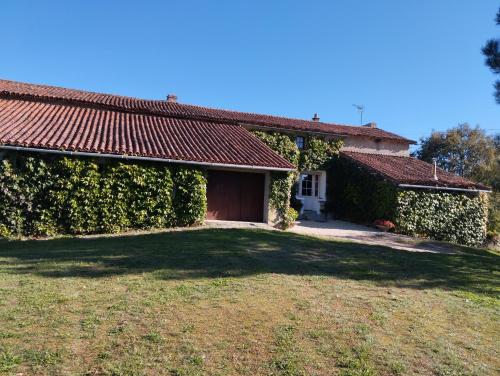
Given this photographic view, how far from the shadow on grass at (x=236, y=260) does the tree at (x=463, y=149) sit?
30.6m

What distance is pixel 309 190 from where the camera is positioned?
74.0 ft

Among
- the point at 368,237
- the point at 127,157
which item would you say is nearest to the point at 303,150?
the point at 368,237

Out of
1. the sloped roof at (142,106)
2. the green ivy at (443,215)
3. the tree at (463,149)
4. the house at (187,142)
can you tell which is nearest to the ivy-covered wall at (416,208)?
the green ivy at (443,215)

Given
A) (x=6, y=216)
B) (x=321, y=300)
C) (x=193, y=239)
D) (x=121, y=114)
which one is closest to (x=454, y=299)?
(x=321, y=300)

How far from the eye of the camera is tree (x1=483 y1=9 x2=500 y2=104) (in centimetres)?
927

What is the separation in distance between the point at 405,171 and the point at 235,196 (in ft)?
30.9

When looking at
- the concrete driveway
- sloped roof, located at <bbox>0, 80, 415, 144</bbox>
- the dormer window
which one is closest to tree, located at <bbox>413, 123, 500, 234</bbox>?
sloped roof, located at <bbox>0, 80, 415, 144</bbox>

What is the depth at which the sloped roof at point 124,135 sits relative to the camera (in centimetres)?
1323

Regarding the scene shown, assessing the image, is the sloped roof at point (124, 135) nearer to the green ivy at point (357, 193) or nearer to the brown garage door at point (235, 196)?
the brown garage door at point (235, 196)

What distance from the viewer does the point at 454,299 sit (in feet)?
22.9

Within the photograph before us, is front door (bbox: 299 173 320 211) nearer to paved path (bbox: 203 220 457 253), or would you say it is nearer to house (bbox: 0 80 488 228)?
house (bbox: 0 80 488 228)

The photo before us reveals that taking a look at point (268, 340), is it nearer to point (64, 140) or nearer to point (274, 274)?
point (274, 274)

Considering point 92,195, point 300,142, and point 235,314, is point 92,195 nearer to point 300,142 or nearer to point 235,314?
point 235,314

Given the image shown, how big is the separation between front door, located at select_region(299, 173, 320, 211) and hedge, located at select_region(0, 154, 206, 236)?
8.95 meters
